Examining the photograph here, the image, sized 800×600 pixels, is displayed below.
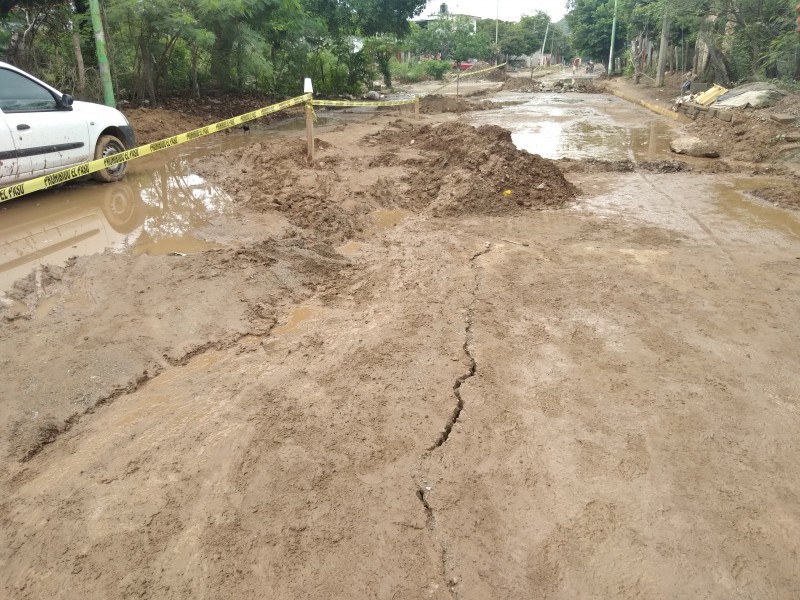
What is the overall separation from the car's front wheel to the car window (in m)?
0.90

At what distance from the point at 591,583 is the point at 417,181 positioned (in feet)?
22.9

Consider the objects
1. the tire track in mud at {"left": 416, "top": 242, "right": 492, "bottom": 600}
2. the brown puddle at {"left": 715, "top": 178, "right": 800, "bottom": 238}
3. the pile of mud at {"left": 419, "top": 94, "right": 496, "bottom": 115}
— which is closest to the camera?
the tire track in mud at {"left": 416, "top": 242, "right": 492, "bottom": 600}

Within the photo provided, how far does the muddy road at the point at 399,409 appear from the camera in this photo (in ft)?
7.87

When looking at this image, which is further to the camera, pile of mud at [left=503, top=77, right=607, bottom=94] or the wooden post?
pile of mud at [left=503, top=77, right=607, bottom=94]

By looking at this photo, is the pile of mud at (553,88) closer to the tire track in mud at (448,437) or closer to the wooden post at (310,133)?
the wooden post at (310,133)

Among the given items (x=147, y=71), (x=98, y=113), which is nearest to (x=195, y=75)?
(x=147, y=71)

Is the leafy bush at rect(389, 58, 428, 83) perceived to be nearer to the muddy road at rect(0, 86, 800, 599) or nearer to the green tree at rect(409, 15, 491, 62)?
the green tree at rect(409, 15, 491, 62)

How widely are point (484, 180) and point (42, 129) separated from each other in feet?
18.1

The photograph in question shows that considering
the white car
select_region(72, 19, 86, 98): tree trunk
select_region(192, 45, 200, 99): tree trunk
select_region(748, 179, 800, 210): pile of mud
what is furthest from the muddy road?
select_region(192, 45, 200, 99): tree trunk

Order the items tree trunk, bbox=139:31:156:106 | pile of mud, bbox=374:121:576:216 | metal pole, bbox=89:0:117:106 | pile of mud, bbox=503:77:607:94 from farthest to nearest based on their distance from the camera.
→ pile of mud, bbox=503:77:607:94 < tree trunk, bbox=139:31:156:106 < metal pole, bbox=89:0:117:106 < pile of mud, bbox=374:121:576:216

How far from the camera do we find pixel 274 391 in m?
3.55

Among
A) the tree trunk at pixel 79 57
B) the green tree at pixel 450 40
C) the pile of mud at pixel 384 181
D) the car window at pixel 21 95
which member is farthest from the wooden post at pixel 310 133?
the green tree at pixel 450 40

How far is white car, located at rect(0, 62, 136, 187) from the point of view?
6.55 metres

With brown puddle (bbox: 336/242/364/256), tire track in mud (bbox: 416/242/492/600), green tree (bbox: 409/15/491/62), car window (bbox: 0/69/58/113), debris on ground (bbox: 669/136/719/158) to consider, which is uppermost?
green tree (bbox: 409/15/491/62)
